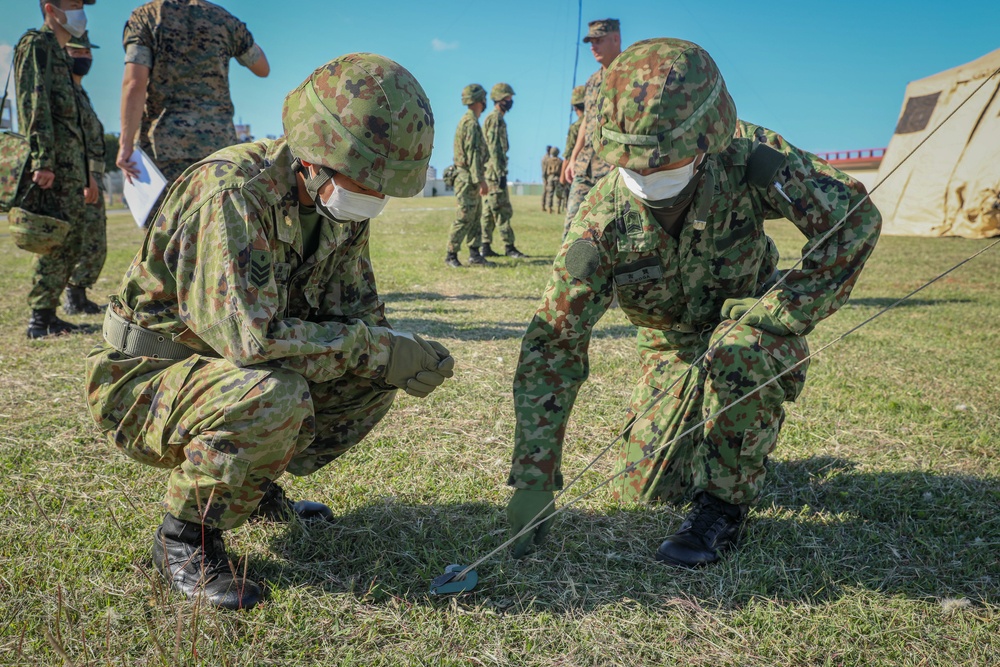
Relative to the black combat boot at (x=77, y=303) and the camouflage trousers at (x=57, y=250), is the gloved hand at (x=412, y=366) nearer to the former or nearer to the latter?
the camouflage trousers at (x=57, y=250)

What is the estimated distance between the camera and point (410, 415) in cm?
387

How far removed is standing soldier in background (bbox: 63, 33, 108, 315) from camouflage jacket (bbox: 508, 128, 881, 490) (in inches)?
182

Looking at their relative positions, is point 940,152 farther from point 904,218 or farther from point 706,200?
point 706,200

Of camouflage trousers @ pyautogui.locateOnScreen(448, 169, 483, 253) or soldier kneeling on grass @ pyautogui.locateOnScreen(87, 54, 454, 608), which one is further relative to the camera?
camouflage trousers @ pyautogui.locateOnScreen(448, 169, 483, 253)

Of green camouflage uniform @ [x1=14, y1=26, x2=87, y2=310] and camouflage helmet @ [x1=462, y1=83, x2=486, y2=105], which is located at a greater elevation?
camouflage helmet @ [x1=462, y1=83, x2=486, y2=105]

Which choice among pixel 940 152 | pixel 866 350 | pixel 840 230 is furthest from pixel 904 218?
pixel 840 230

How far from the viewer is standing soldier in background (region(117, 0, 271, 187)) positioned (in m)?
4.35

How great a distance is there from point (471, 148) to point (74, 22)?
5.31 meters

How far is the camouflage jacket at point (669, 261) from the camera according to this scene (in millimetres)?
2494

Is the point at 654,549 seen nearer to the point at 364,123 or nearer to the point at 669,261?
the point at 669,261

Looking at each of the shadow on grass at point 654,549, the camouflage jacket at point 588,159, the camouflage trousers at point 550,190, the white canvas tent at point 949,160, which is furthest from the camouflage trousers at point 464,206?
the camouflage trousers at point 550,190

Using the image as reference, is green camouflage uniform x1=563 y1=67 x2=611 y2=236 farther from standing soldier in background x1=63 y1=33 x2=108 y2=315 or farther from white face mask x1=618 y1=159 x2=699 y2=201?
white face mask x1=618 y1=159 x2=699 y2=201

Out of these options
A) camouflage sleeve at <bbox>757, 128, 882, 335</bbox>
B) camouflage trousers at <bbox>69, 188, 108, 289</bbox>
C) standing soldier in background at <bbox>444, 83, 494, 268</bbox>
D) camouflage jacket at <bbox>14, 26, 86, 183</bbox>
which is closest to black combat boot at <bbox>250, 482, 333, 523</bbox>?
camouflage sleeve at <bbox>757, 128, 882, 335</bbox>

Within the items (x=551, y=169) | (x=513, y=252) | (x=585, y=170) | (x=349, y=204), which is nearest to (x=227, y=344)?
(x=349, y=204)
